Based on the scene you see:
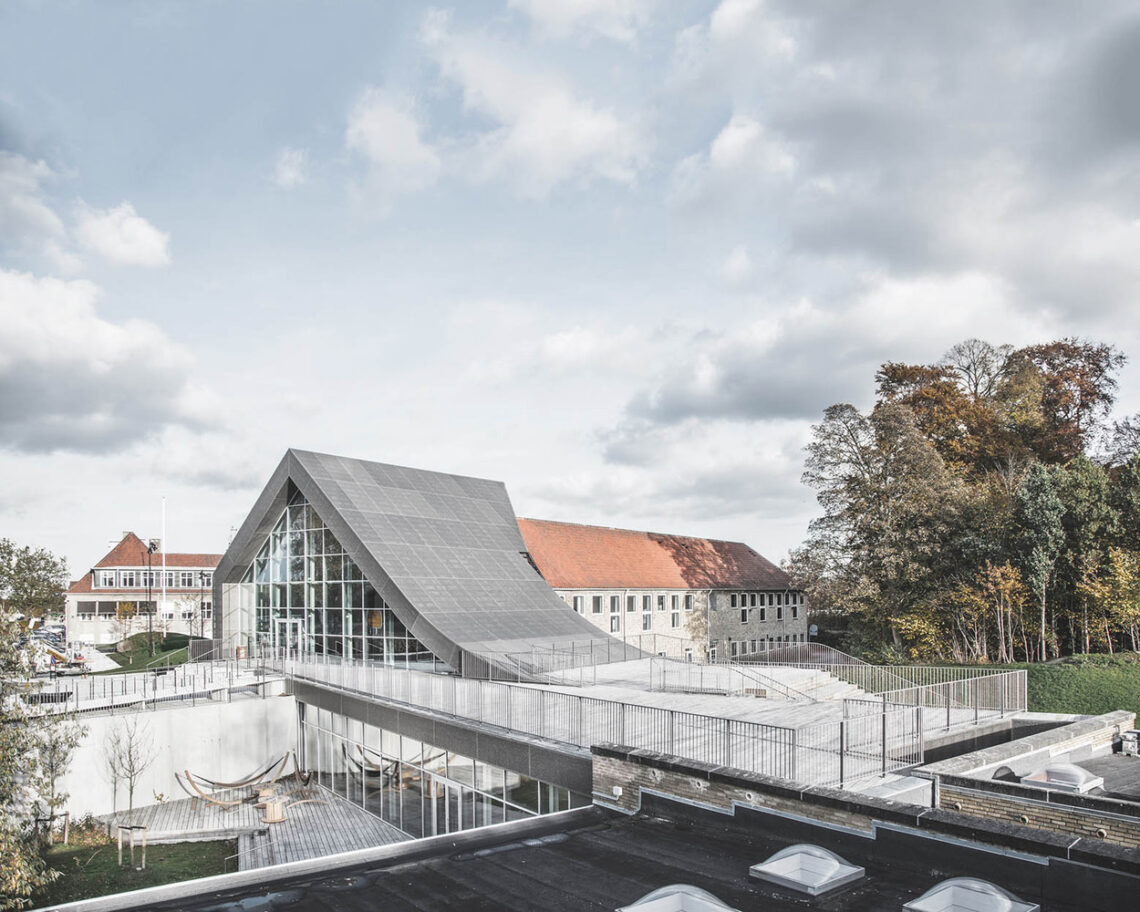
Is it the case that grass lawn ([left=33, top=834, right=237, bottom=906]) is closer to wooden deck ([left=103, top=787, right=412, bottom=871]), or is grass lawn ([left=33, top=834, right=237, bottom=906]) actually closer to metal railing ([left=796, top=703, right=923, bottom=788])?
wooden deck ([left=103, top=787, right=412, bottom=871])

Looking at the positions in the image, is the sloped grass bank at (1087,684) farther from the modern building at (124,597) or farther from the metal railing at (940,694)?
the modern building at (124,597)

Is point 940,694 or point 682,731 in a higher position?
point 682,731

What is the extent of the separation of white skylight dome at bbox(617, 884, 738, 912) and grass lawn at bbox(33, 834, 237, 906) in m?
13.6

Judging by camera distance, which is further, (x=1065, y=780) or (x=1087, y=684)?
(x=1087, y=684)

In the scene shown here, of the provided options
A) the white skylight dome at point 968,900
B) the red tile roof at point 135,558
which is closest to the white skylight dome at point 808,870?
the white skylight dome at point 968,900

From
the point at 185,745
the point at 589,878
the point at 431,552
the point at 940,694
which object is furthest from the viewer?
the point at 431,552

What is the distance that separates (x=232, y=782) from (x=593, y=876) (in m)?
20.2

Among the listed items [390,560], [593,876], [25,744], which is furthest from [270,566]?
[593,876]

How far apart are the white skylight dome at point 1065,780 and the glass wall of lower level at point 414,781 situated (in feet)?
23.9

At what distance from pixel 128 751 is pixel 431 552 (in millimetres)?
10380

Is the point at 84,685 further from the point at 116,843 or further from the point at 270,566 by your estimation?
the point at 270,566

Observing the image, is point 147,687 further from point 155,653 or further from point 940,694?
point 155,653

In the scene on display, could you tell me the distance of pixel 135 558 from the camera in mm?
67938

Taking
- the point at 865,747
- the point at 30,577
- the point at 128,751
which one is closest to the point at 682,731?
the point at 865,747
